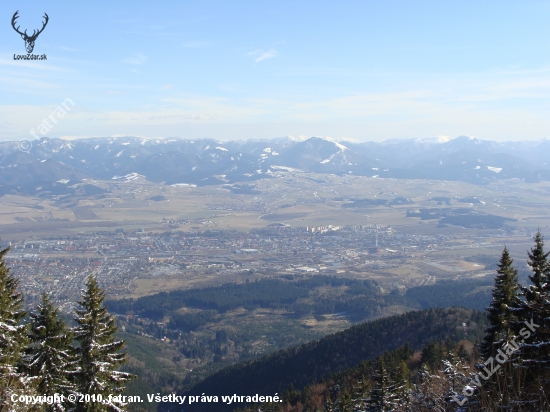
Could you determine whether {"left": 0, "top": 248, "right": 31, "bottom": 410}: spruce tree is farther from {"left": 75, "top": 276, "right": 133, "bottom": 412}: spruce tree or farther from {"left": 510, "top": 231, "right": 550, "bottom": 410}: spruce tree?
{"left": 510, "top": 231, "right": 550, "bottom": 410}: spruce tree

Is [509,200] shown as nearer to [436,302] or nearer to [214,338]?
[436,302]

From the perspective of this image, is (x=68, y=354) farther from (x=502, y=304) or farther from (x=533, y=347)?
(x=502, y=304)

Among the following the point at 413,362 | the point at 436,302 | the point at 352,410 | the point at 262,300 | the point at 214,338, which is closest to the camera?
the point at 352,410

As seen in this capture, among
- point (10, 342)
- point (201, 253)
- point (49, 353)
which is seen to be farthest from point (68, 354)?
point (201, 253)

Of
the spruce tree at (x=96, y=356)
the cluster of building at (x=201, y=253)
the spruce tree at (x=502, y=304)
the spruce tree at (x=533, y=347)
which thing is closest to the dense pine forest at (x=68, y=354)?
the spruce tree at (x=96, y=356)

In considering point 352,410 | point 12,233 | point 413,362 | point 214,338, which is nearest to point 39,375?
point 352,410

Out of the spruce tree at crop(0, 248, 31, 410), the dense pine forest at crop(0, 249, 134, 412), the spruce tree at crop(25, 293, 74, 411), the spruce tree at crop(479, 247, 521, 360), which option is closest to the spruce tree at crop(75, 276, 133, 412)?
the dense pine forest at crop(0, 249, 134, 412)
